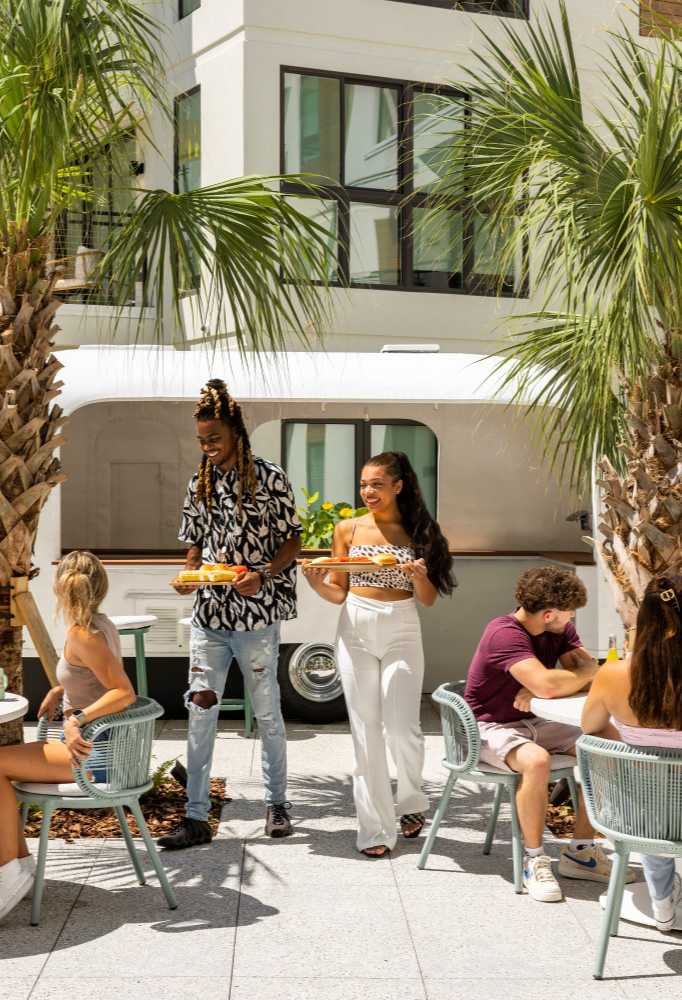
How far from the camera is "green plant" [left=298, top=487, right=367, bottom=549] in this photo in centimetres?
930

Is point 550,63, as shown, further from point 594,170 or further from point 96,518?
point 96,518

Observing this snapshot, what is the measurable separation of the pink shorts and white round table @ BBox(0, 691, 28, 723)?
183 cm

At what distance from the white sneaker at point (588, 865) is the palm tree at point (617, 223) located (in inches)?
52.3

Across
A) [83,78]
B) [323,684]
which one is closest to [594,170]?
[83,78]

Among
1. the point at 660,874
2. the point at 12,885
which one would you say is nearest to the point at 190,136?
the point at 12,885

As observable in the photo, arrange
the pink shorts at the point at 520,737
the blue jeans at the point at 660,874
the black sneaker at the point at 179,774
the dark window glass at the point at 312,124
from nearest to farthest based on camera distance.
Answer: the blue jeans at the point at 660,874 < the pink shorts at the point at 520,737 < the black sneaker at the point at 179,774 < the dark window glass at the point at 312,124

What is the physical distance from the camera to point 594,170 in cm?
557

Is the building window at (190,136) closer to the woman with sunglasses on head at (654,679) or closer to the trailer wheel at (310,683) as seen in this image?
the trailer wheel at (310,683)

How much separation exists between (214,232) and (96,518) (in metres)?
4.68

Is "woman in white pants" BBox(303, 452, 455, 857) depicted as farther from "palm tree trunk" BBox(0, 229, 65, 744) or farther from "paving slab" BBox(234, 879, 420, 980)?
"palm tree trunk" BBox(0, 229, 65, 744)

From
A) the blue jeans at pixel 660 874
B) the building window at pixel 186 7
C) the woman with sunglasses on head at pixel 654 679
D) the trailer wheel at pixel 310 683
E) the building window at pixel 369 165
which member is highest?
the building window at pixel 186 7

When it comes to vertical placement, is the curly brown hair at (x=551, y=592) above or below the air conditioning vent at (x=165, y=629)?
above

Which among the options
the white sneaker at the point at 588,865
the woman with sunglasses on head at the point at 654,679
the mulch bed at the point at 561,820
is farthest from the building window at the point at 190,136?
the woman with sunglasses on head at the point at 654,679

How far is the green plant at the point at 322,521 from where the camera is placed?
9297 millimetres
